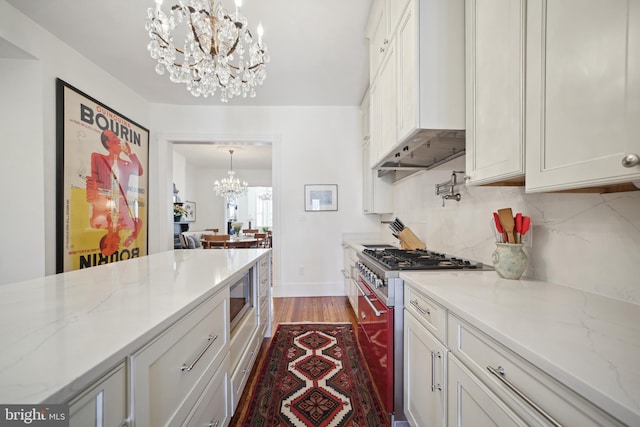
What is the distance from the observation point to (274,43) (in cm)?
241

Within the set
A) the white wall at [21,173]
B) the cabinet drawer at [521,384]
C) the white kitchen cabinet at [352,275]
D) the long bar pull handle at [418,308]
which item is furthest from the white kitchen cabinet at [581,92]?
the white wall at [21,173]

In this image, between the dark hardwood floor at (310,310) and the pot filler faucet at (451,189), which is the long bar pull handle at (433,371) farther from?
the dark hardwood floor at (310,310)

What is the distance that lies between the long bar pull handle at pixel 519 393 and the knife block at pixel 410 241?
61.7 inches

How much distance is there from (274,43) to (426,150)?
185cm

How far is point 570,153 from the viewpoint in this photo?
0.74 m

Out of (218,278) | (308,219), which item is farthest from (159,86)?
(218,278)

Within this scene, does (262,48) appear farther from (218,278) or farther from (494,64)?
(218,278)

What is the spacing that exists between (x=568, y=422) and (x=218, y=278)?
1.24 metres

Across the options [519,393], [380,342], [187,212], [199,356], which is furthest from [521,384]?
[187,212]

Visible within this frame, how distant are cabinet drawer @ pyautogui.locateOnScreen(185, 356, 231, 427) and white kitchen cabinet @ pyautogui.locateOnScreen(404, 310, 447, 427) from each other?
0.92 m

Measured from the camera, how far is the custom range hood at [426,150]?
4.67 feet

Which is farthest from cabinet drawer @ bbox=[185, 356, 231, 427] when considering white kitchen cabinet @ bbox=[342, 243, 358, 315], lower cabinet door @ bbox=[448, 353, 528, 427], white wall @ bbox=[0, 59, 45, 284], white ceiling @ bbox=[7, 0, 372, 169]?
white ceiling @ bbox=[7, 0, 372, 169]

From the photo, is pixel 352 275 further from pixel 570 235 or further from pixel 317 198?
pixel 570 235

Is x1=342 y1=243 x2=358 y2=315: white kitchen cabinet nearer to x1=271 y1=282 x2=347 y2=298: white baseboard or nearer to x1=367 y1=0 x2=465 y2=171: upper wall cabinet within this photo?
x1=271 y1=282 x2=347 y2=298: white baseboard
